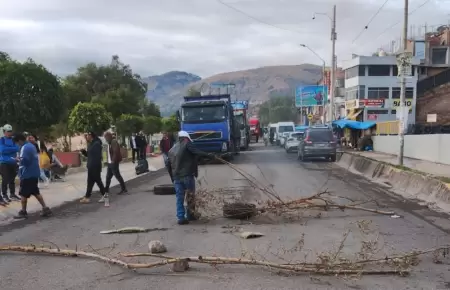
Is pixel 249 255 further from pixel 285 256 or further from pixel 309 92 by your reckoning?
pixel 309 92

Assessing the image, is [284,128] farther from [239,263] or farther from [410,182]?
[239,263]

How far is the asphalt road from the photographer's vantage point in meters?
6.14

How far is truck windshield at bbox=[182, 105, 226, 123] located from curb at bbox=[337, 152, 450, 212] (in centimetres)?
738

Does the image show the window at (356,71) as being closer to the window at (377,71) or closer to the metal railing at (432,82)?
the window at (377,71)

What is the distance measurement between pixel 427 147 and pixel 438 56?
60.4 meters

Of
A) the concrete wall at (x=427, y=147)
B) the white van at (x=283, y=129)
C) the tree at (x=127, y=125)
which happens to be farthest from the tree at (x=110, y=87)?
the concrete wall at (x=427, y=147)

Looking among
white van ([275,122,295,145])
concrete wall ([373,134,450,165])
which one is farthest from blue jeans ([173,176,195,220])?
white van ([275,122,295,145])

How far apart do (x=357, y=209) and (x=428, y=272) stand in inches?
188

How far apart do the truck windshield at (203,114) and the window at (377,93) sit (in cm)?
4897

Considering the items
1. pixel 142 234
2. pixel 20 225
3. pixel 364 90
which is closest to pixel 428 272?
pixel 142 234

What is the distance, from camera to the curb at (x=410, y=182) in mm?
13188

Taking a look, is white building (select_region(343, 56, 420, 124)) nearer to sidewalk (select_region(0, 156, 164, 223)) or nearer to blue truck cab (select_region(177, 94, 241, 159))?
blue truck cab (select_region(177, 94, 241, 159))

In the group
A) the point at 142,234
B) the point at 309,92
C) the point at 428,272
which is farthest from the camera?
the point at 309,92

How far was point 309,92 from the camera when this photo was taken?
84.8 meters
